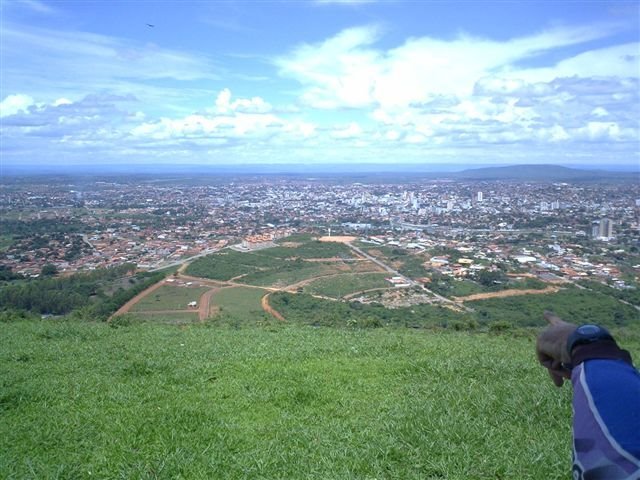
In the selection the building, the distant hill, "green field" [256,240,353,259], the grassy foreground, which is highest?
the distant hill

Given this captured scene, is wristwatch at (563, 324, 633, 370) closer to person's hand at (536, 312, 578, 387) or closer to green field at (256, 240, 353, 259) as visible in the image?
person's hand at (536, 312, 578, 387)

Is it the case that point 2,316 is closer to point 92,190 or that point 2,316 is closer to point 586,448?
point 586,448

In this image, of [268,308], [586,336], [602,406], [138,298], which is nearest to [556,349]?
[586,336]

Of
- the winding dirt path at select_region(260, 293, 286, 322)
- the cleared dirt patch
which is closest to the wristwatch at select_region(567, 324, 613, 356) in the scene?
the winding dirt path at select_region(260, 293, 286, 322)

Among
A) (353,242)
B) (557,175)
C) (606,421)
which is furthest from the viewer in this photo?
(557,175)

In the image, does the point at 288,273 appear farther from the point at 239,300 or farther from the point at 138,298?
the point at 138,298

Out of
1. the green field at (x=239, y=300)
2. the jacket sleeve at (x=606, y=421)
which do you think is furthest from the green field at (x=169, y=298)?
the jacket sleeve at (x=606, y=421)

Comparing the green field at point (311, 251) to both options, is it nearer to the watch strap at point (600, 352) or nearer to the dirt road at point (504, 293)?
the dirt road at point (504, 293)
